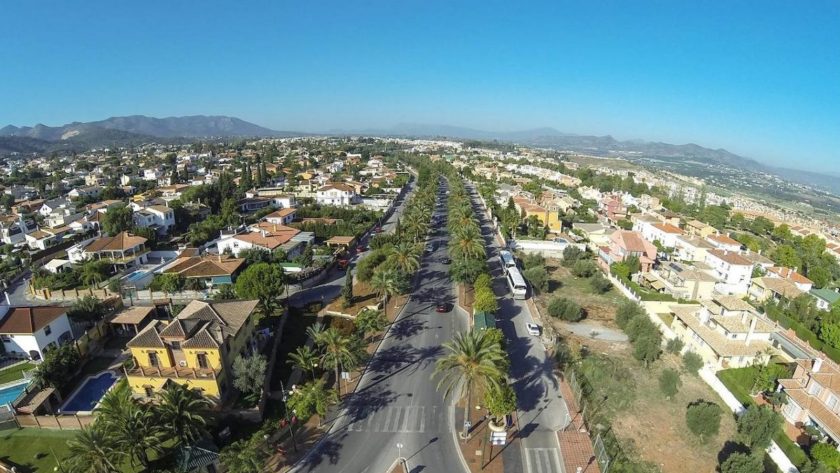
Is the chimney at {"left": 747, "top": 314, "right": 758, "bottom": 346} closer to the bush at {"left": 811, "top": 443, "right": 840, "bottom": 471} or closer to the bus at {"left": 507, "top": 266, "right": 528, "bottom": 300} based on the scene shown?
the bush at {"left": 811, "top": 443, "right": 840, "bottom": 471}

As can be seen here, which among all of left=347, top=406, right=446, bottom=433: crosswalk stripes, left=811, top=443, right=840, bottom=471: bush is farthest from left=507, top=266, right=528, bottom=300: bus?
left=811, top=443, right=840, bottom=471: bush

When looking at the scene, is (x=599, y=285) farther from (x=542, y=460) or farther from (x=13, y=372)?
(x=13, y=372)

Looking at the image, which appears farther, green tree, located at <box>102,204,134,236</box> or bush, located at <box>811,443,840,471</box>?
green tree, located at <box>102,204,134,236</box>

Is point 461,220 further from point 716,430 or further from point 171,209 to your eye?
point 171,209

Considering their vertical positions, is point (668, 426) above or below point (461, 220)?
below

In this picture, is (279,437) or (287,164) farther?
(287,164)

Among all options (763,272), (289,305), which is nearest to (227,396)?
(289,305)

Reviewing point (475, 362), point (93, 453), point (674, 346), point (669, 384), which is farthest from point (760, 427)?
point (93, 453)
